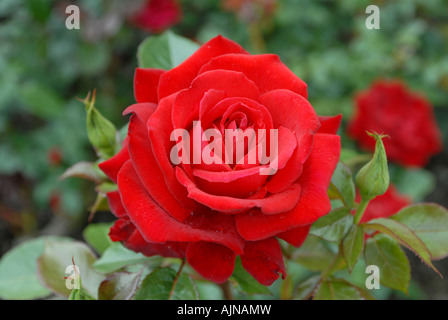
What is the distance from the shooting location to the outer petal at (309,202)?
367mm

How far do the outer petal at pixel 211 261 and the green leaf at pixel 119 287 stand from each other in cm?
11

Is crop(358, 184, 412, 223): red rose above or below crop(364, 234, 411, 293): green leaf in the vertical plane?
below

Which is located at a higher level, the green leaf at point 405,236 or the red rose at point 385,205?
the green leaf at point 405,236

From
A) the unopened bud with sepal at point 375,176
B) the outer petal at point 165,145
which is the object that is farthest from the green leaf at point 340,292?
the outer petal at point 165,145

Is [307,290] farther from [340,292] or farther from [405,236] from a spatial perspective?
[405,236]

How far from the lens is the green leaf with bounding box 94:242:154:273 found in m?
0.56

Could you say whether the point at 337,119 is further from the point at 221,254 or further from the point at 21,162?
the point at 21,162

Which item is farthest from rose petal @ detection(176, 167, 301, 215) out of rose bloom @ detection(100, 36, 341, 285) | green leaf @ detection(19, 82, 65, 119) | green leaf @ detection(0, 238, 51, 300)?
green leaf @ detection(19, 82, 65, 119)

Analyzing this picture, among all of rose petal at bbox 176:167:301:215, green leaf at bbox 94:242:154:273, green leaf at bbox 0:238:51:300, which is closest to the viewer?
rose petal at bbox 176:167:301:215

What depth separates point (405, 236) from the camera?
444 mm

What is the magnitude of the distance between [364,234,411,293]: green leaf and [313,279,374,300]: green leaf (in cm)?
→ 3

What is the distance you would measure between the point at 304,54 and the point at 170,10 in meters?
0.54

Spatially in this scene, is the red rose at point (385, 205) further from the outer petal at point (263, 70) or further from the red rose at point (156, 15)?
the red rose at point (156, 15)

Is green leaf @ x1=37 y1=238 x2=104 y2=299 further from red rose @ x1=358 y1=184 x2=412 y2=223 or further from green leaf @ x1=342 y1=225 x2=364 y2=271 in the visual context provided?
red rose @ x1=358 y1=184 x2=412 y2=223
